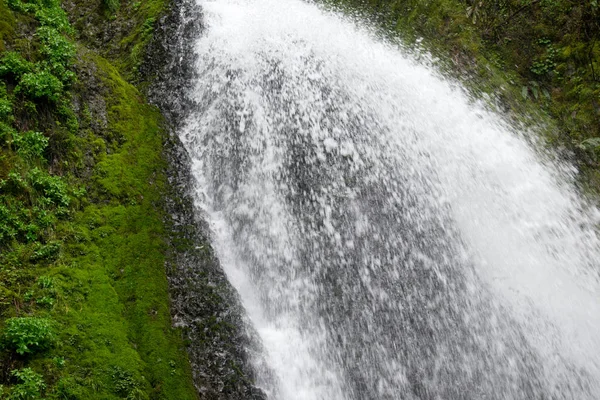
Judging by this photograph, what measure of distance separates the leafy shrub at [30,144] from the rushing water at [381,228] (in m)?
2.90

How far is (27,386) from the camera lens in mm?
4758

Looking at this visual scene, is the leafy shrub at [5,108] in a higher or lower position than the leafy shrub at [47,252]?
higher

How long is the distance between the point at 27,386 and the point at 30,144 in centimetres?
368

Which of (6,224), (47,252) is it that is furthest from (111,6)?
(47,252)

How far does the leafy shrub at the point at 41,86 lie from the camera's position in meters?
7.09

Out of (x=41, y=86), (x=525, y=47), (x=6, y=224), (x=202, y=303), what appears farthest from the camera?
(x=525, y=47)

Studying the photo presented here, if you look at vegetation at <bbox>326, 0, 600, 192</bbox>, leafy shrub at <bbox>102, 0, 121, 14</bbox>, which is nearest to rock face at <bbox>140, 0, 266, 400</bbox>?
leafy shrub at <bbox>102, 0, 121, 14</bbox>

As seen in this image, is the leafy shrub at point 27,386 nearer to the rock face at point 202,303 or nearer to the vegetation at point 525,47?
the rock face at point 202,303

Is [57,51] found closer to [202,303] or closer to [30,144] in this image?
[30,144]

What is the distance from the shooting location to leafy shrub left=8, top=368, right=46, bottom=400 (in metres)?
4.69

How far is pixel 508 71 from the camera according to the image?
13219 millimetres

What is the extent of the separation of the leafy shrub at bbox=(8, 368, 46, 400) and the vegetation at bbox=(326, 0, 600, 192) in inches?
478

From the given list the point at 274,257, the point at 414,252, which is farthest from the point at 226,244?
the point at 414,252

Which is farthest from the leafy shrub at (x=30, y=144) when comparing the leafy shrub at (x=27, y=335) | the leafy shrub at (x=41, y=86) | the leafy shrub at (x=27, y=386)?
the leafy shrub at (x=27, y=386)
